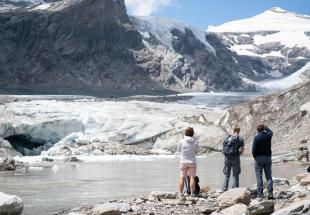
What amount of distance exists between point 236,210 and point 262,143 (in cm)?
267

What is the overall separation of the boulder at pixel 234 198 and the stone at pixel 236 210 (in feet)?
2.20

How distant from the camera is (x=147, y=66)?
582 ft

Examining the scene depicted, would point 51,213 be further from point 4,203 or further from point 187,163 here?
point 187,163

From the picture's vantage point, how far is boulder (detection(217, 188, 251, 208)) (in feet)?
35.7

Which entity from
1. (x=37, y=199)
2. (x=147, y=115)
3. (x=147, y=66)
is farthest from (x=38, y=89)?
(x=37, y=199)

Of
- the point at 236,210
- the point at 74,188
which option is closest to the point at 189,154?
the point at 236,210

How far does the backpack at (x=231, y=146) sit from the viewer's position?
513 inches

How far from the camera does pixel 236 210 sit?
9.95 metres

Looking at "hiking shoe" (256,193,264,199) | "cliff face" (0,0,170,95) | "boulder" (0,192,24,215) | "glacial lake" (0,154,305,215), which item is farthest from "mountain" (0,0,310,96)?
"hiking shoe" (256,193,264,199)

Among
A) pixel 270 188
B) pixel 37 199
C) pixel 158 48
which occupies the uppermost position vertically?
pixel 158 48

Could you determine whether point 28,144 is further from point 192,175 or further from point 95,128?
point 192,175

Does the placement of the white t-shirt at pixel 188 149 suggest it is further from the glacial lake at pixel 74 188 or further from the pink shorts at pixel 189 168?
the glacial lake at pixel 74 188

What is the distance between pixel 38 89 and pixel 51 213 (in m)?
139

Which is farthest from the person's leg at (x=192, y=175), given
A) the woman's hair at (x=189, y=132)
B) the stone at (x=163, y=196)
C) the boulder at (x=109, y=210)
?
the boulder at (x=109, y=210)
